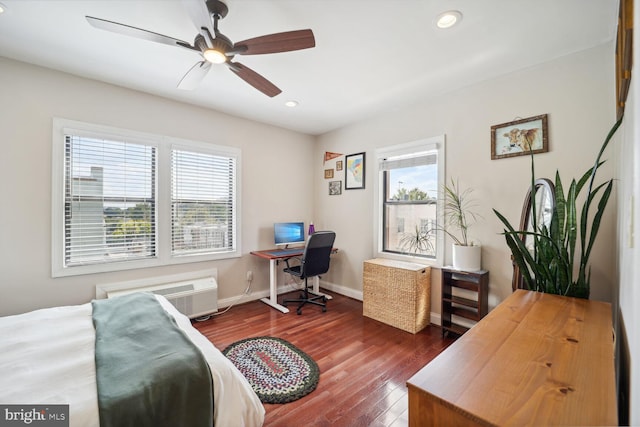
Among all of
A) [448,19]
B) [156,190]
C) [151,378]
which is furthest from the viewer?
[156,190]

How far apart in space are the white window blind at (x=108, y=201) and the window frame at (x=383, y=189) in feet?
9.20

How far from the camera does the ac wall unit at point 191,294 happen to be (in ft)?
9.70

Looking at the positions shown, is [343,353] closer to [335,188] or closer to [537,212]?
[537,212]

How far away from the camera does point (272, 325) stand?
3014 mm

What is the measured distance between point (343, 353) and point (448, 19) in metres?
2.79

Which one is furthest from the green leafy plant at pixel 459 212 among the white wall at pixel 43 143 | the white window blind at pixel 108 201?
the white window blind at pixel 108 201

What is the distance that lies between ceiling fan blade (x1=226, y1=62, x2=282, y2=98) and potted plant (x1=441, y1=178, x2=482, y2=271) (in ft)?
6.79

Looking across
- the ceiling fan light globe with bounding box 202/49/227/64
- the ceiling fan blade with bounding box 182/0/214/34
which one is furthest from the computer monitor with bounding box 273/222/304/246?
the ceiling fan blade with bounding box 182/0/214/34

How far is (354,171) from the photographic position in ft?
13.0

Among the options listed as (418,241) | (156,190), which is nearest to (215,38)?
(156,190)

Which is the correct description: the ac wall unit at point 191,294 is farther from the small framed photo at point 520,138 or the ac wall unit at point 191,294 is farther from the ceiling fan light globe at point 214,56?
the small framed photo at point 520,138

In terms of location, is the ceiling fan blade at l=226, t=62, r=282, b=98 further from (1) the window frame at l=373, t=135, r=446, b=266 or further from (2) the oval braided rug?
(2) the oval braided rug

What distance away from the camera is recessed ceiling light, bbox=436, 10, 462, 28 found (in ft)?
5.69

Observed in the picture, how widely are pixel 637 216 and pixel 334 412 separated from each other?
72.0 inches
